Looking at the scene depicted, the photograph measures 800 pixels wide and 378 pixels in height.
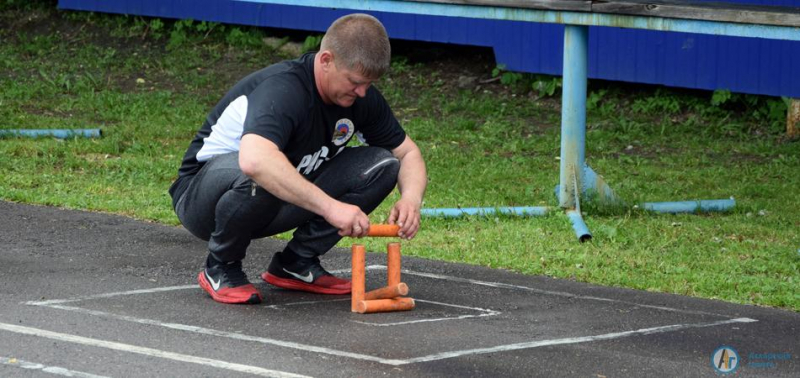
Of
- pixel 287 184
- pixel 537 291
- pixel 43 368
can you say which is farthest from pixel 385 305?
pixel 43 368

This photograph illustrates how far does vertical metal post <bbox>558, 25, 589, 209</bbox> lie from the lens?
7824mm

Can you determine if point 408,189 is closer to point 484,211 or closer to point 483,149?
point 484,211

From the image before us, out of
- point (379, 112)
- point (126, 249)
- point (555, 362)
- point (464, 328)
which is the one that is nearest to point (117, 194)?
point (126, 249)

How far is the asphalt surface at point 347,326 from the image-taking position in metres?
4.52

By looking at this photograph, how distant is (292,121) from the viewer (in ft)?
16.6

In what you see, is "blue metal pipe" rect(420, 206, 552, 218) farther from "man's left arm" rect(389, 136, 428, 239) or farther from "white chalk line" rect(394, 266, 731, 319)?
"man's left arm" rect(389, 136, 428, 239)

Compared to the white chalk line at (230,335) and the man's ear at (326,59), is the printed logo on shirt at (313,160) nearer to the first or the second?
the man's ear at (326,59)

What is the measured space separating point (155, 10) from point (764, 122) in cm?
765

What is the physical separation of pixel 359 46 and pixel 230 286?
119 cm

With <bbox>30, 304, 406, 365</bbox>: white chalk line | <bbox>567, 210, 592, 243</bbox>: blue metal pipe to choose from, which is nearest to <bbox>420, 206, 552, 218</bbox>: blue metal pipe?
<bbox>567, 210, 592, 243</bbox>: blue metal pipe

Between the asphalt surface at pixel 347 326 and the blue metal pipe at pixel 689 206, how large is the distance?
77.3 inches

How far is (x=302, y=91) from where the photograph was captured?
5133mm

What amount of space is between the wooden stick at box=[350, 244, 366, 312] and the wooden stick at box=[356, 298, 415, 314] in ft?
0.10

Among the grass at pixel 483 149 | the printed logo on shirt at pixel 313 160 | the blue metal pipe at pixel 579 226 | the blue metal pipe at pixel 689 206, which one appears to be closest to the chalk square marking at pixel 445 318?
the grass at pixel 483 149
